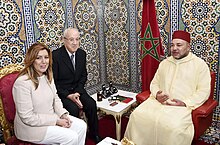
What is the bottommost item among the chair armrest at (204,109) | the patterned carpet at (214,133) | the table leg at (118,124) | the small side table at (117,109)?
the patterned carpet at (214,133)

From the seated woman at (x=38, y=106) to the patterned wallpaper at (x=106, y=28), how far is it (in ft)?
2.78

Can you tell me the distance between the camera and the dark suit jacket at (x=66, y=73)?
329 cm

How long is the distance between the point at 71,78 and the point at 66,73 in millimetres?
108

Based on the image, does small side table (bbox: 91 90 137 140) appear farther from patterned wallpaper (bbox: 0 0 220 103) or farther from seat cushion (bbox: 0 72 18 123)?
seat cushion (bbox: 0 72 18 123)

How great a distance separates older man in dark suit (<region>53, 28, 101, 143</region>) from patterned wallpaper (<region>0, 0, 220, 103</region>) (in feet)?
1.50

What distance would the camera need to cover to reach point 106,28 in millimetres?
4484

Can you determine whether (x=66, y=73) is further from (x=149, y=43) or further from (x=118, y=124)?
(x=149, y=43)

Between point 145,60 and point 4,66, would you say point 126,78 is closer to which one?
point 145,60

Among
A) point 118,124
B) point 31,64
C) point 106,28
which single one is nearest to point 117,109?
point 118,124

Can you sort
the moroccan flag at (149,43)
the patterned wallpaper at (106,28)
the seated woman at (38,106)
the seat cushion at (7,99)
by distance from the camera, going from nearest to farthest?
the seated woman at (38,106), the seat cushion at (7,99), the patterned wallpaper at (106,28), the moroccan flag at (149,43)

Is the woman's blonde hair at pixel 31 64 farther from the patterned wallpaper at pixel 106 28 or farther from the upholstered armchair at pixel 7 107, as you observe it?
the patterned wallpaper at pixel 106 28

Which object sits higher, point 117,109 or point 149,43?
point 149,43

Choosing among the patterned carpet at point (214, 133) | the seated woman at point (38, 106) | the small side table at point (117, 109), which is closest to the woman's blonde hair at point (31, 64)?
the seated woman at point (38, 106)

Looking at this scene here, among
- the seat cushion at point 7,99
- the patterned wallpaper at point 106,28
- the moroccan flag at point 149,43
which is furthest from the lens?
the moroccan flag at point 149,43
